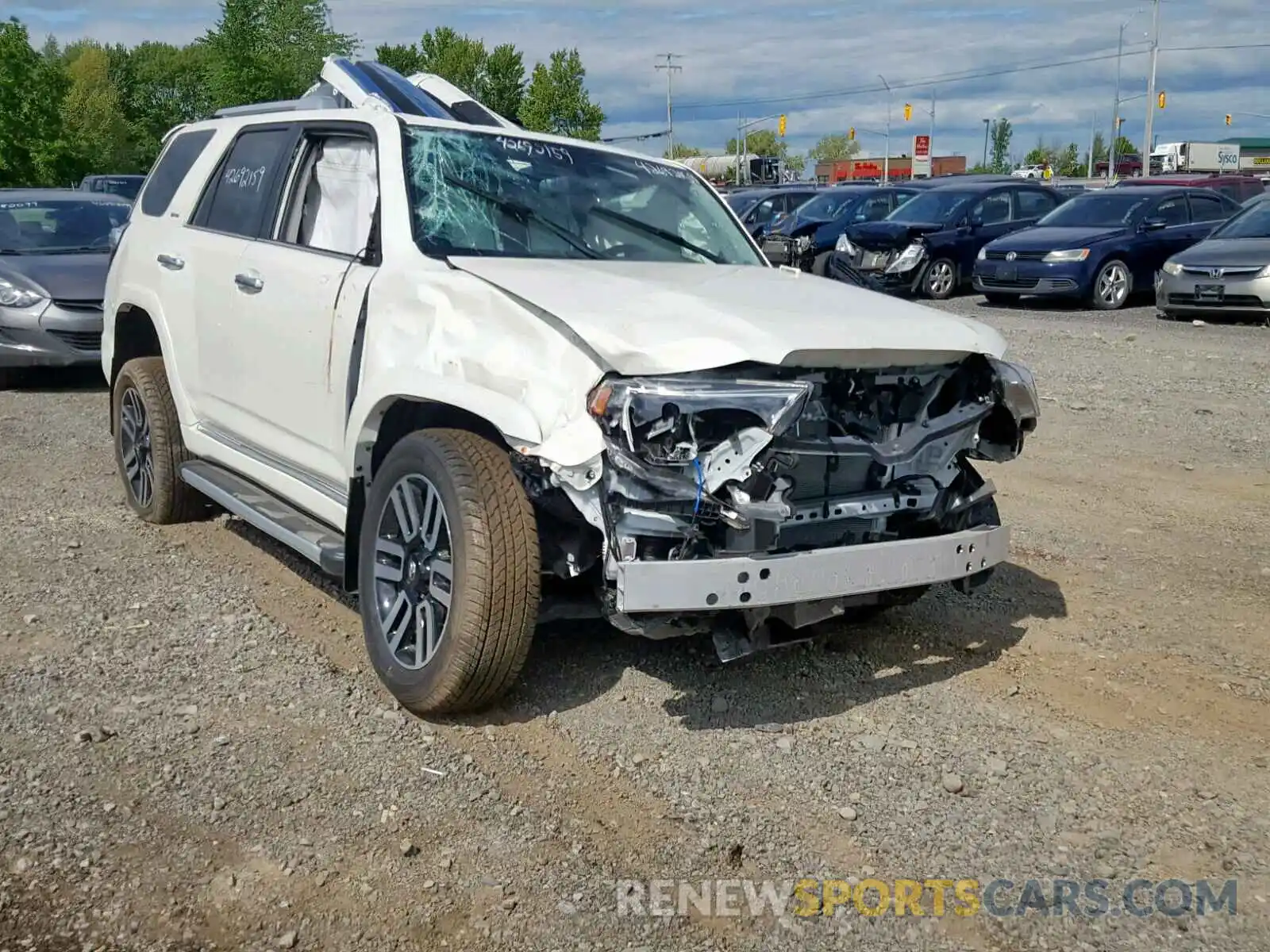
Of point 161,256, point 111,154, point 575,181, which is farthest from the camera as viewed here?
point 111,154

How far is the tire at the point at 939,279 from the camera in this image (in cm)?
1892

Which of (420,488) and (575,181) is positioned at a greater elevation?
(575,181)

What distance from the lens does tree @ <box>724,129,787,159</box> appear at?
452 ft

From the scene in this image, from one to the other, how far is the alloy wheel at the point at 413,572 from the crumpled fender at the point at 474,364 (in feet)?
1.04

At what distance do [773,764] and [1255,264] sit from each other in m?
12.6

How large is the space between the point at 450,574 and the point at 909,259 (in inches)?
621

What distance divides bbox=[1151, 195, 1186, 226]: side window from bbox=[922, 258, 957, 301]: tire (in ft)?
9.25

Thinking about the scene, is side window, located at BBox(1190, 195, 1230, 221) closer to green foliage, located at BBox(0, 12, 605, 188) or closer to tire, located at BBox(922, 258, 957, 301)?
tire, located at BBox(922, 258, 957, 301)

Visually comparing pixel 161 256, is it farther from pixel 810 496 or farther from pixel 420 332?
pixel 810 496

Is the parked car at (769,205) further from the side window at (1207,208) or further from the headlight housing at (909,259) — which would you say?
the side window at (1207,208)

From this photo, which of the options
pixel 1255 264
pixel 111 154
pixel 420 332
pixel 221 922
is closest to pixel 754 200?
pixel 1255 264

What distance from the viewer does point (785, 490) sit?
12.9 feet

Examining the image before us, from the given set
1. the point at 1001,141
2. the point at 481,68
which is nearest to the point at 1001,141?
the point at 1001,141

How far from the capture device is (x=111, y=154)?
2653 inches
